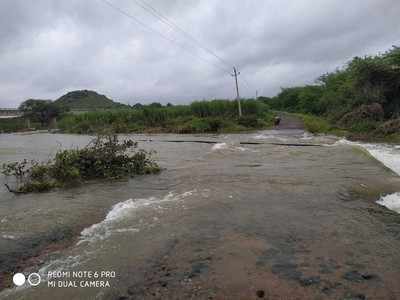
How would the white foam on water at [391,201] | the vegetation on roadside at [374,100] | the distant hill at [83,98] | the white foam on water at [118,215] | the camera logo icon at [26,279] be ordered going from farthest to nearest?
the distant hill at [83,98]
the vegetation on roadside at [374,100]
the white foam on water at [391,201]
the white foam on water at [118,215]
the camera logo icon at [26,279]

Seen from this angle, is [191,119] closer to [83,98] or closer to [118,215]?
[118,215]

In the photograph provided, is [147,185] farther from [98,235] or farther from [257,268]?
[257,268]

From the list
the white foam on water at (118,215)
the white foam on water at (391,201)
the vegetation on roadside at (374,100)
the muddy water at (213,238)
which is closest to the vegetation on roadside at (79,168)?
the muddy water at (213,238)

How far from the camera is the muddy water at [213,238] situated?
3896mm

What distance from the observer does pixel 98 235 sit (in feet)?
18.6

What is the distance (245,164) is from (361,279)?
28.5 feet

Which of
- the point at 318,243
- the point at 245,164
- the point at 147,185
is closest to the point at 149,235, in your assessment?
the point at 318,243

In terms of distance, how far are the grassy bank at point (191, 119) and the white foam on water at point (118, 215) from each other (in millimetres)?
26228

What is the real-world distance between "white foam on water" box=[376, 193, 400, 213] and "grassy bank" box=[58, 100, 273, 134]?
2631 cm

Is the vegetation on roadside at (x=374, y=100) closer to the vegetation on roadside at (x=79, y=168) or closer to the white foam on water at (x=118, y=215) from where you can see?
the vegetation on roadside at (x=79, y=168)

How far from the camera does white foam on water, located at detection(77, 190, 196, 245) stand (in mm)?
5688

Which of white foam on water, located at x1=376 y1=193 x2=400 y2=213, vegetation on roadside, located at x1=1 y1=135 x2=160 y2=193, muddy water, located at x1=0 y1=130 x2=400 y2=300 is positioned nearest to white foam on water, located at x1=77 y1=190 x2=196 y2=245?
muddy water, located at x1=0 y1=130 x2=400 y2=300

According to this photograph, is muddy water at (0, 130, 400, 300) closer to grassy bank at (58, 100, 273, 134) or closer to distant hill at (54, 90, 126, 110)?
grassy bank at (58, 100, 273, 134)

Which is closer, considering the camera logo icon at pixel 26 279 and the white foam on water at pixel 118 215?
the camera logo icon at pixel 26 279
